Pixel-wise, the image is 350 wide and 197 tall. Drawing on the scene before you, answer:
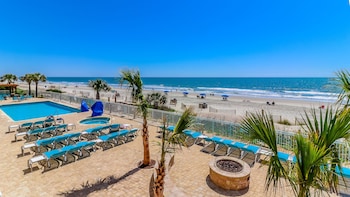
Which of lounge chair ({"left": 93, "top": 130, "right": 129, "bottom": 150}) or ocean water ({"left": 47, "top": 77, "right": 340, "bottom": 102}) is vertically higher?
ocean water ({"left": 47, "top": 77, "right": 340, "bottom": 102})

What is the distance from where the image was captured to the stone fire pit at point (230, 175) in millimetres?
5359

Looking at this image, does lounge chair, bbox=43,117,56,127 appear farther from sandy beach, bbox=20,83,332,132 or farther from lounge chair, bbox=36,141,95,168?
lounge chair, bbox=36,141,95,168

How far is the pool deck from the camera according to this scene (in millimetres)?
5102

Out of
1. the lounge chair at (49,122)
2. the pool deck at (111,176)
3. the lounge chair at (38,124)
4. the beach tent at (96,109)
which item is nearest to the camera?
the pool deck at (111,176)

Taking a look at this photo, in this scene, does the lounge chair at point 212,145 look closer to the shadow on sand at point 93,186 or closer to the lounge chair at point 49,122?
Answer: the shadow on sand at point 93,186

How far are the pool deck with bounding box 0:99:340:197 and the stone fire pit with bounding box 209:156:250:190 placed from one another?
0.18 meters

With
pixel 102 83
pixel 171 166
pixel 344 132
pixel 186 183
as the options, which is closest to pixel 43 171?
pixel 171 166

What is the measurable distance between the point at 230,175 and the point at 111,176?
361cm

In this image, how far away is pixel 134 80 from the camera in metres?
6.43

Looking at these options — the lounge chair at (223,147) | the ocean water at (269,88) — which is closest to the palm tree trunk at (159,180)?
the ocean water at (269,88)

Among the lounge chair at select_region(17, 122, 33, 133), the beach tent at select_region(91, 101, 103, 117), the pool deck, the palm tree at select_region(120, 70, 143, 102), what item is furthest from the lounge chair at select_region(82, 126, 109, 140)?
the beach tent at select_region(91, 101, 103, 117)

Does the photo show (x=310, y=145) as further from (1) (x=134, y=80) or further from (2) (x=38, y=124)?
(2) (x=38, y=124)

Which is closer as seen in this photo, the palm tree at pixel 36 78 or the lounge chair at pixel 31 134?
the lounge chair at pixel 31 134

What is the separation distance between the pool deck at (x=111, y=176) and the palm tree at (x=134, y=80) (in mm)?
1868
